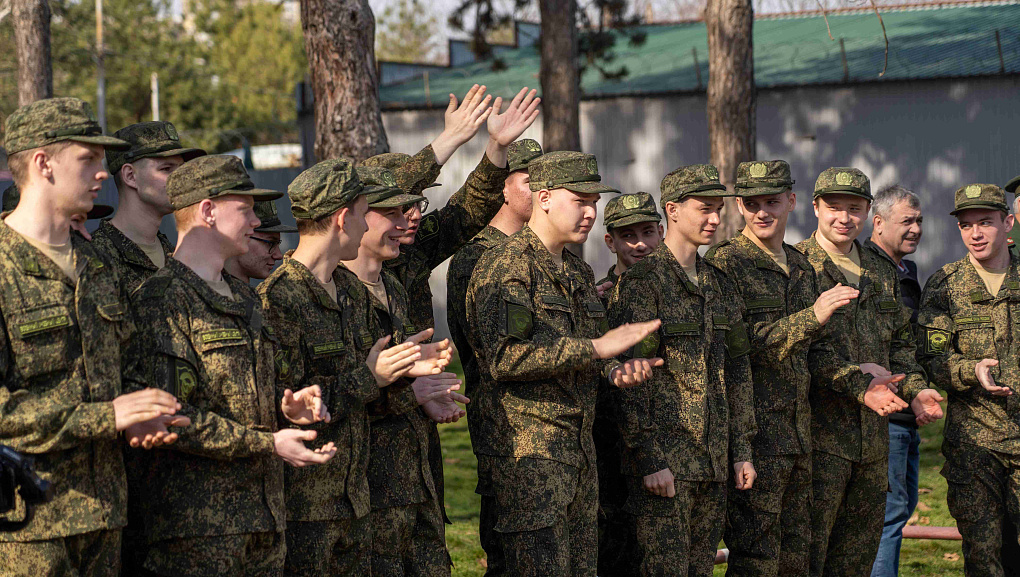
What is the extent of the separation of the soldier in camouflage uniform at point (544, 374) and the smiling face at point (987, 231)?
2702mm

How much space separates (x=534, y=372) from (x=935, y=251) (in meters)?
15.9

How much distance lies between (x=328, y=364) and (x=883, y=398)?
291 centimetres

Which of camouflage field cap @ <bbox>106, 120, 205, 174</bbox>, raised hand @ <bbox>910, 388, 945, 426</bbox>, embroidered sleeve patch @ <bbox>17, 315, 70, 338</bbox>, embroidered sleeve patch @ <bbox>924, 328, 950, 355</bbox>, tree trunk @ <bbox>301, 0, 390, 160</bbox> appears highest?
tree trunk @ <bbox>301, 0, 390, 160</bbox>

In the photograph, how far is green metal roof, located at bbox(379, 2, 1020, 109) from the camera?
19.0 metres

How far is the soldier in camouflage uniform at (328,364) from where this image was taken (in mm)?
4172

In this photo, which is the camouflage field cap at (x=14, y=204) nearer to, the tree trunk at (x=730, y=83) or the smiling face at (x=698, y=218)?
the smiling face at (x=698, y=218)

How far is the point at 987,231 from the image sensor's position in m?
6.25

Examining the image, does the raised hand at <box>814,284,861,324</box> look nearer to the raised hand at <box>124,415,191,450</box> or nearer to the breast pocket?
the raised hand at <box>124,415,191,450</box>

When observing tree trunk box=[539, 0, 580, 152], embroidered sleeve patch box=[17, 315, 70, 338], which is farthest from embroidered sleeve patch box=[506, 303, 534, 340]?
tree trunk box=[539, 0, 580, 152]

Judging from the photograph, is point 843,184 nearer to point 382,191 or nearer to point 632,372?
point 632,372

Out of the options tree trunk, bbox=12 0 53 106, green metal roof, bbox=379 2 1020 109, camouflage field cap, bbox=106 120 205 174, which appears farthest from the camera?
green metal roof, bbox=379 2 1020 109

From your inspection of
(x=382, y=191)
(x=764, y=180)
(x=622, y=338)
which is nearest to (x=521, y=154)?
(x=382, y=191)

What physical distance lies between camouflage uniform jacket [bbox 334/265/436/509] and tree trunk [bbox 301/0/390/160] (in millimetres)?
3245

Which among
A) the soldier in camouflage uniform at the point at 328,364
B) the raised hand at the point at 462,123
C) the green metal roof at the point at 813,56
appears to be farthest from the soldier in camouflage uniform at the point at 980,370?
the green metal roof at the point at 813,56
